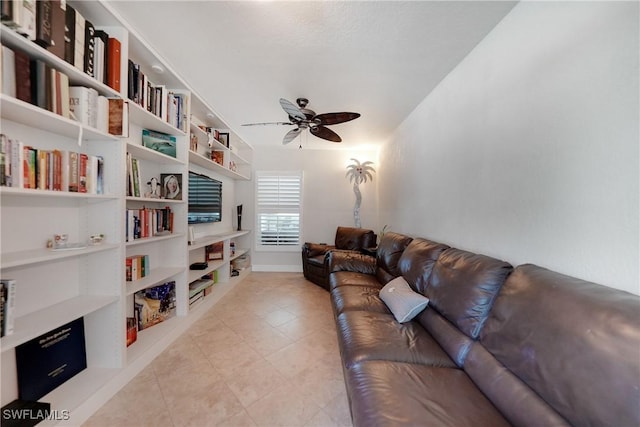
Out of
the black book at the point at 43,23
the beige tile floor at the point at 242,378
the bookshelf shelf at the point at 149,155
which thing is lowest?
the beige tile floor at the point at 242,378

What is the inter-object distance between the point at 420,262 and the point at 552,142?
1123 millimetres

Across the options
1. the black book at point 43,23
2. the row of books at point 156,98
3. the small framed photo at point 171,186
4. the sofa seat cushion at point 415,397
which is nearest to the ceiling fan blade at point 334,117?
the row of books at point 156,98

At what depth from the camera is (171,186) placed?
2.24 m

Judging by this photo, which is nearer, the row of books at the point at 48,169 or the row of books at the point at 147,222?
the row of books at the point at 48,169

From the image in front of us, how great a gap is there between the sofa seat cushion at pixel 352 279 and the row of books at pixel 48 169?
7.07ft

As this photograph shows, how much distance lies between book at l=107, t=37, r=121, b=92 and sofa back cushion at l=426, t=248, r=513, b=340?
2569mm

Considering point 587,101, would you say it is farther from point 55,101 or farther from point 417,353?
point 55,101

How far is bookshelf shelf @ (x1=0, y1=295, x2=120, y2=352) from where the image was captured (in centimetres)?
105

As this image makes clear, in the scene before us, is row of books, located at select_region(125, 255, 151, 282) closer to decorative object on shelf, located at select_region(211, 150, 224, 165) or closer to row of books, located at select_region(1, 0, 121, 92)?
row of books, located at select_region(1, 0, 121, 92)

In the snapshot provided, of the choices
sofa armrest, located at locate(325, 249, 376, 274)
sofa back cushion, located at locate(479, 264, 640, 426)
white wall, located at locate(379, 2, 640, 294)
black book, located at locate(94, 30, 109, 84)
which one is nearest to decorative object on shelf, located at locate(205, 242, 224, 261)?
sofa armrest, located at locate(325, 249, 376, 274)

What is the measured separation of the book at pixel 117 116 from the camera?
1.47 meters

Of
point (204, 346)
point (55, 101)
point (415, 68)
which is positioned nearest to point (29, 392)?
point (204, 346)

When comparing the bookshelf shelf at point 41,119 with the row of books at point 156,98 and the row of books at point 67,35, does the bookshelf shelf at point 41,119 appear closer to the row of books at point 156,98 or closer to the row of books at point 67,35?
the row of books at point 67,35

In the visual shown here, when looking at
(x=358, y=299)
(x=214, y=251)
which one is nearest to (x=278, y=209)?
(x=214, y=251)
